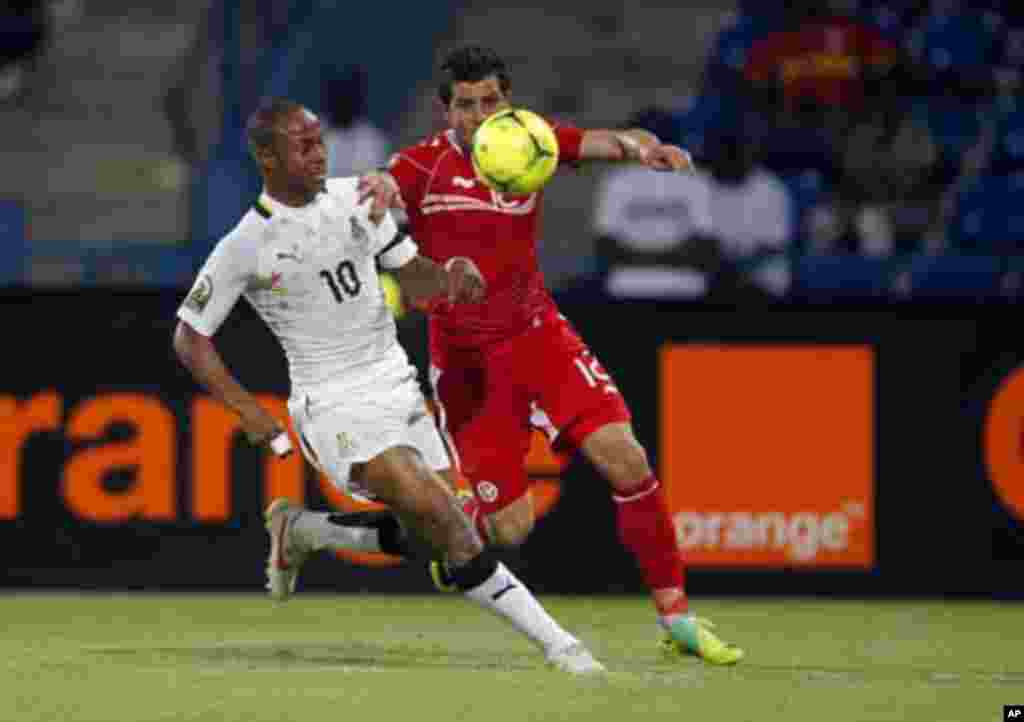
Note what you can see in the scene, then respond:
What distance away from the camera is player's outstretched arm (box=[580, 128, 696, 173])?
28.0ft

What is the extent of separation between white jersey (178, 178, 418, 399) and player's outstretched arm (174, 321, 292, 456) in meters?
0.06

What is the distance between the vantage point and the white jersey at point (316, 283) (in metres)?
8.55

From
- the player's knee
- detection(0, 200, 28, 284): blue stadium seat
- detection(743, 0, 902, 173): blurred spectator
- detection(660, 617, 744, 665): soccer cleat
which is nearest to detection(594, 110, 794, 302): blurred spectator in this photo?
detection(743, 0, 902, 173): blurred spectator

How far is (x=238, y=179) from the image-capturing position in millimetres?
13930

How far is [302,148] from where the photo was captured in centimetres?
848

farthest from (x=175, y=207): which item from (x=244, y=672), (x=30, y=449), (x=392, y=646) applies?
(x=244, y=672)

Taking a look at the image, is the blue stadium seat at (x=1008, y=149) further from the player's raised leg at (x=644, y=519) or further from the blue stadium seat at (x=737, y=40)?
the player's raised leg at (x=644, y=519)

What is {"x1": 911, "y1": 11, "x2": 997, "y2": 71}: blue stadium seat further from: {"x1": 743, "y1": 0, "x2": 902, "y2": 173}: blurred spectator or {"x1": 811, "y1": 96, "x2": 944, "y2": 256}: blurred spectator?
{"x1": 743, "y1": 0, "x2": 902, "y2": 173}: blurred spectator

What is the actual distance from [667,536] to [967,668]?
3.82 feet

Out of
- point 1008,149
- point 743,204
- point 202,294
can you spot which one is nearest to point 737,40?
point 1008,149

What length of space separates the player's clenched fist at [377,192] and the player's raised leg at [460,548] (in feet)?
2.70

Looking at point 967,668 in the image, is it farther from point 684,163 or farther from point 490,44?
point 490,44

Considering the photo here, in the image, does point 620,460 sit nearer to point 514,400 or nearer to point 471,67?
point 514,400

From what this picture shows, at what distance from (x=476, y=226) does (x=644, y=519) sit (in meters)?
1.29
